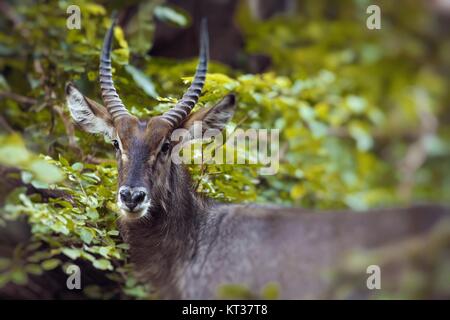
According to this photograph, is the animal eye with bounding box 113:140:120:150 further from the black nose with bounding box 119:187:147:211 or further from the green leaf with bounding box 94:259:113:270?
the green leaf with bounding box 94:259:113:270

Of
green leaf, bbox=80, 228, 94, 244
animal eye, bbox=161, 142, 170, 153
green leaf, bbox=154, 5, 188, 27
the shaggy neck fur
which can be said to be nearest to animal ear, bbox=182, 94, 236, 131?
animal eye, bbox=161, 142, 170, 153

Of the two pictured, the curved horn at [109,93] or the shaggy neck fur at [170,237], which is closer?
the curved horn at [109,93]

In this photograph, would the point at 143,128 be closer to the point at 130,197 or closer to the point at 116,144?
the point at 116,144

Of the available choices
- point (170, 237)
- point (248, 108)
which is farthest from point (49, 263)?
point (248, 108)

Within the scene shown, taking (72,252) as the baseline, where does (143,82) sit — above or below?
above

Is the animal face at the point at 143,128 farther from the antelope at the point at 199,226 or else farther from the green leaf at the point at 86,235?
the green leaf at the point at 86,235

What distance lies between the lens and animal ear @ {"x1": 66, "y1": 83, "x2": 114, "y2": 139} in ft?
13.0

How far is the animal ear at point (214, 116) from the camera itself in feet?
12.7

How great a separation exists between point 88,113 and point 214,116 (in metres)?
0.69

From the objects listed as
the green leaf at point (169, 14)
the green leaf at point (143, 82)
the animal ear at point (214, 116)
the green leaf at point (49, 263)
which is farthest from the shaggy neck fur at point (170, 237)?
the green leaf at point (169, 14)

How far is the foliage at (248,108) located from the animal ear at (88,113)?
0.45 feet

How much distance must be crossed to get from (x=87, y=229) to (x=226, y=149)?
0.99 metres

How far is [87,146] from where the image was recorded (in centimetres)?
426

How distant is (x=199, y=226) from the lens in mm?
4078
